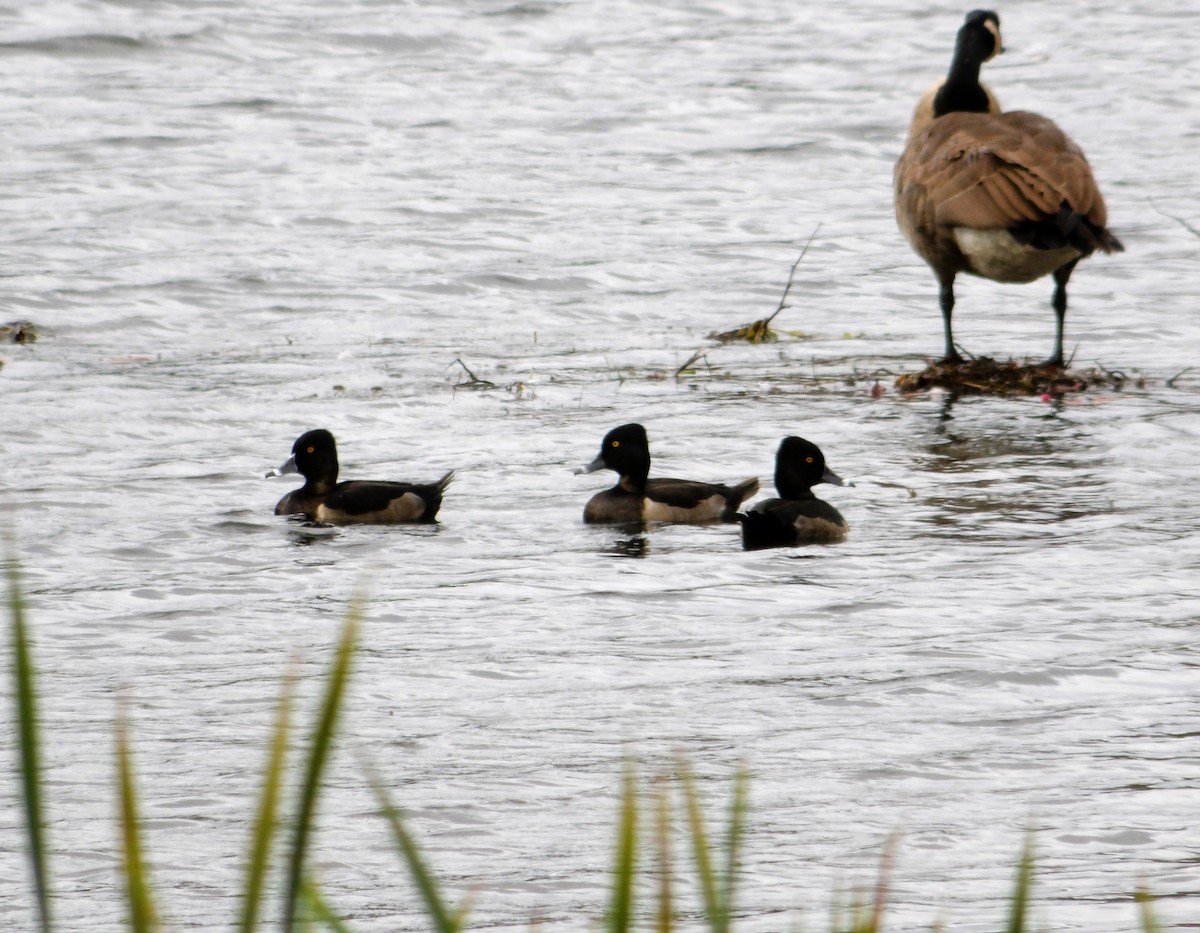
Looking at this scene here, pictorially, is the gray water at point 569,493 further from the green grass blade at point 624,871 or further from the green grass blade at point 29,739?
the green grass blade at point 29,739

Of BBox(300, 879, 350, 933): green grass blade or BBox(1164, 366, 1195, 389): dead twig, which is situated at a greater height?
BBox(300, 879, 350, 933): green grass blade

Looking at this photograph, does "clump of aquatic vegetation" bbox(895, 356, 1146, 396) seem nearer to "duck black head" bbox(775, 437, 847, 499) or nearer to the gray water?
the gray water

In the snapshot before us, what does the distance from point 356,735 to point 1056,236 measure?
23.1 feet

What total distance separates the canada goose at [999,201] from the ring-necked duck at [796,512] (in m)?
3.14

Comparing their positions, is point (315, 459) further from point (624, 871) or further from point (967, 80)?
point (624, 871)

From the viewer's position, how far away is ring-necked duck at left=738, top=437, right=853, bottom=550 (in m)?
9.11

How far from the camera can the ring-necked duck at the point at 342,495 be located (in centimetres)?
964

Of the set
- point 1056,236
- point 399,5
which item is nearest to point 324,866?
point 1056,236

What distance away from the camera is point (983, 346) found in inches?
569

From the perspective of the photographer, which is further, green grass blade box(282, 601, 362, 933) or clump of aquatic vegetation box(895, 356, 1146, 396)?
clump of aquatic vegetation box(895, 356, 1146, 396)

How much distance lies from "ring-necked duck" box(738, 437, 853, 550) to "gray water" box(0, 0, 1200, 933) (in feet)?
0.48

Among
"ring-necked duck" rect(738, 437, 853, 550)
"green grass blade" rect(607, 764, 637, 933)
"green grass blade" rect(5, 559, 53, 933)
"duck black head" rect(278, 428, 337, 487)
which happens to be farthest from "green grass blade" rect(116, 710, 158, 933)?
"duck black head" rect(278, 428, 337, 487)

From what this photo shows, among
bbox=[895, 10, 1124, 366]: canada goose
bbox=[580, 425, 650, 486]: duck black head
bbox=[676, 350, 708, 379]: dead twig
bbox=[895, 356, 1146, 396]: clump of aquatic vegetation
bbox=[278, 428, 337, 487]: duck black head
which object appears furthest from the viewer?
bbox=[676, 350, 708, 379]: dead twig

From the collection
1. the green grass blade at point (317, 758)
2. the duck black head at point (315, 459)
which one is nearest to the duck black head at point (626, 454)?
the duck black head at point (315, 459)
